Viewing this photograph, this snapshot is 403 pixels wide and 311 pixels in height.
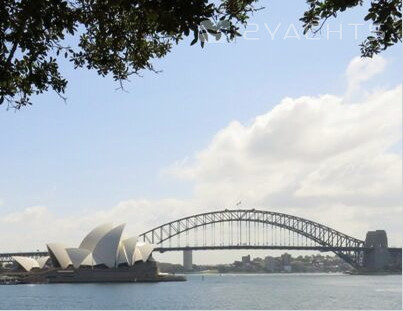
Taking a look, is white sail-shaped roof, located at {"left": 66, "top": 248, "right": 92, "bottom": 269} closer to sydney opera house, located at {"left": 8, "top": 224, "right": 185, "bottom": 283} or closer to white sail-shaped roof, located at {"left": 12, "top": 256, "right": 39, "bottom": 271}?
sydney opera house, located at {"left": 8, "top": 224, "right": 185, "bottom": 283}

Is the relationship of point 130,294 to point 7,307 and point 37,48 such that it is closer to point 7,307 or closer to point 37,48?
point 7,307

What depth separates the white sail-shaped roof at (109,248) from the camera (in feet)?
339

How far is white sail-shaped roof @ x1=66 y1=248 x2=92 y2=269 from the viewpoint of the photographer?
111 m

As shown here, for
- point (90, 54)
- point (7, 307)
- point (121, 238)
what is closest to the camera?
point (90, 54)

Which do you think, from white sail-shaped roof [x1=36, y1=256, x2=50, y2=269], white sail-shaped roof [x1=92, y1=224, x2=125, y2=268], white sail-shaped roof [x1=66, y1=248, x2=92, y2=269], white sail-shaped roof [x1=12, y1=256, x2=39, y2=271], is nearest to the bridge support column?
white sail-shaped roof [x1=92, y1=224, x2=125, y2=268]

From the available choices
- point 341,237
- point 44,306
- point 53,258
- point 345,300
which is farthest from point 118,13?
point 341,237

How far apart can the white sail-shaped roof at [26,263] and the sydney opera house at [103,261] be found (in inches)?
305

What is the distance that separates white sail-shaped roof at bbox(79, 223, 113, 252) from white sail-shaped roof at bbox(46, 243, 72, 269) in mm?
4368

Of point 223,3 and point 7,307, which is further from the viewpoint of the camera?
point 7,307

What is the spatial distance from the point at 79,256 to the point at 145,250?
1163cm

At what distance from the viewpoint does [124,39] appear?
7395 mm

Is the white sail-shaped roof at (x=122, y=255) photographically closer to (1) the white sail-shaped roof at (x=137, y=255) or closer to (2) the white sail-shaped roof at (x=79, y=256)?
(1) the white sail-shaped roof at (x=137, y=255)

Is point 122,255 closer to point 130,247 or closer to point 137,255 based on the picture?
point 130,247

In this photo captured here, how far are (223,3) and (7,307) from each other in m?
60.4
